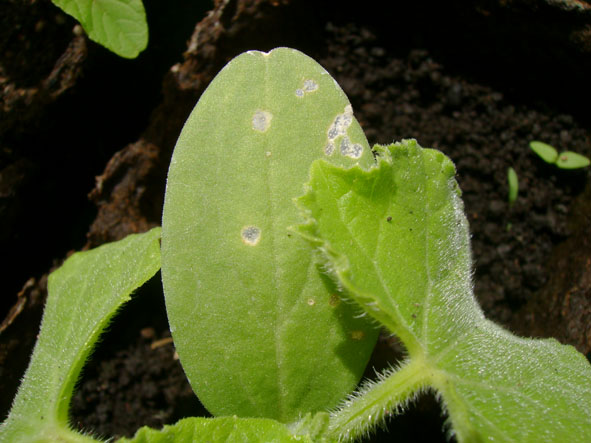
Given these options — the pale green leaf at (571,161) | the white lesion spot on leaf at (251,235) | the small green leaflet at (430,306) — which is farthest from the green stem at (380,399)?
the pale green leaf at (571,161)

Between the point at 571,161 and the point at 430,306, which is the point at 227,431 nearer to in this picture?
the point at 430,306

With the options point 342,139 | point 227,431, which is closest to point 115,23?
point 342,139

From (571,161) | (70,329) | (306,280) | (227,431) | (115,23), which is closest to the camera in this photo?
(227,431)

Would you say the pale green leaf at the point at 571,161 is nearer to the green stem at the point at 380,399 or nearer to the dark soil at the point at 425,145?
the dark soil at the point at 425,145

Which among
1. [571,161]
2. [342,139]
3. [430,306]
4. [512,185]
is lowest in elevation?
[512,185]

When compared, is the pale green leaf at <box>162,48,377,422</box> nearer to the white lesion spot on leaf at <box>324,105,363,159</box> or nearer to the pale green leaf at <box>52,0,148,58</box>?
the white lesion spot on leaf at <box>324,105,363,159</box>

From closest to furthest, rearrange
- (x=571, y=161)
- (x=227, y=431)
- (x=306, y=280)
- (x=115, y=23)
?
(x=227, y=431), (x=306, y=280), (x=115, y=23), (x=571, y=161)

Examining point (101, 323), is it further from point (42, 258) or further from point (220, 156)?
point (42, 258)

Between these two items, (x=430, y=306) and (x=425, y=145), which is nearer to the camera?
(x=430, y=306)

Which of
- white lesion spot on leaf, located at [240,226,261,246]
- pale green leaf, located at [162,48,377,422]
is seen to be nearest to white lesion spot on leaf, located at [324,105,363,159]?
pale green leaf, located at [162,48,377,422]
